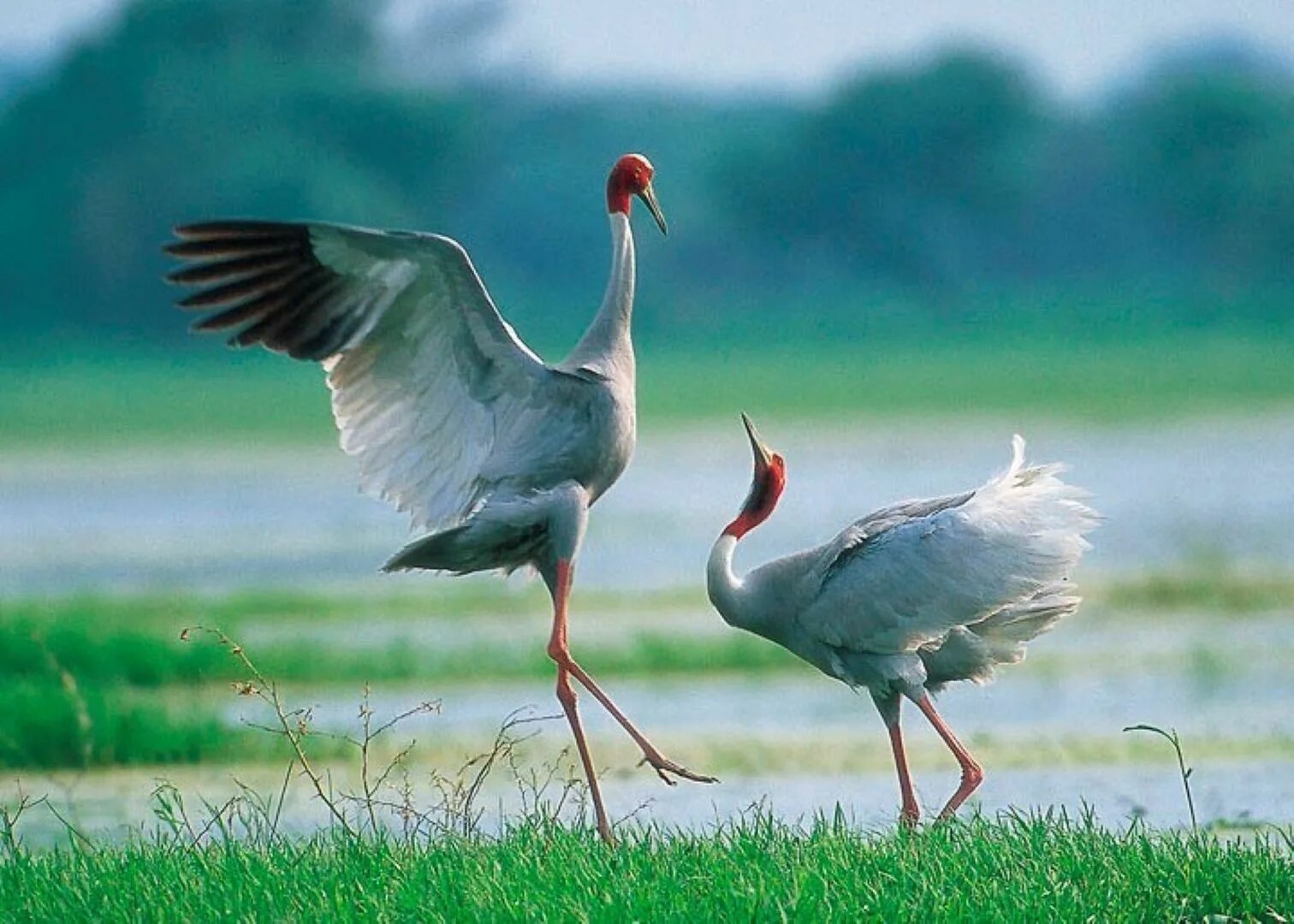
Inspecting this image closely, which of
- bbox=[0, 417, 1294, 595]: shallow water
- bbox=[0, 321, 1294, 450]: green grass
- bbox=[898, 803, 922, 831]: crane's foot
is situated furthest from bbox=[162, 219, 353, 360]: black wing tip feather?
bbox=[0, 321, 1294, 450]: green grass

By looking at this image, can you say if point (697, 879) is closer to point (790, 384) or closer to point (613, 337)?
point (613, 337)

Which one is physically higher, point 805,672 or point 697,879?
point 805,672

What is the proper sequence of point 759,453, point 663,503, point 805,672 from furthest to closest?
1. point 663,503
2. point 805,672
3. point 759,453

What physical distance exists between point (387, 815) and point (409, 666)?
3100 millimetres

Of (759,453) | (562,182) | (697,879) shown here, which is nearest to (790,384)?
(562,182)

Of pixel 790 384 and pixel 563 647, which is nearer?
pixel 563 647

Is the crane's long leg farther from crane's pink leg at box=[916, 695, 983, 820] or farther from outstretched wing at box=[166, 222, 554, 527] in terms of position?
outstretched wing at box=[166, 222, 554, 527]

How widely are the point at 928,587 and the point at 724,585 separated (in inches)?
24.0

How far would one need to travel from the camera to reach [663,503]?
21.2 m

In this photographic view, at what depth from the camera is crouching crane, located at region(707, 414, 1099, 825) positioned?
21.5ft

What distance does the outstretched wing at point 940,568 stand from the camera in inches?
258

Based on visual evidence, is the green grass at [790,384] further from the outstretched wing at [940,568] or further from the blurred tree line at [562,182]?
the outstretched wing at [940,568]

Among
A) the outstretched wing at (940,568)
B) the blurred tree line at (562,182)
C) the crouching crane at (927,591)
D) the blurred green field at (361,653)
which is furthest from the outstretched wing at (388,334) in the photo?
the blurred tree line at (562,182)

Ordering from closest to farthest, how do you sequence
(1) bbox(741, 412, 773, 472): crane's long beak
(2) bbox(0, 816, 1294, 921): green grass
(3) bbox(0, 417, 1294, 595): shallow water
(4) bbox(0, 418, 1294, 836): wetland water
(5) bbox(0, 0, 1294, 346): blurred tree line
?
(2) bbox(0, 816, 1294, 921): green grass, (1) bbox(741, 412, 773, 472): crane's long beak, (4) bbox(0, 418, 1294, 836): wetland water, (3) bbox(0, 417, 1294, 595): shallow water, (5) bbox(0, 0, 1294, 346): blurred tree line
